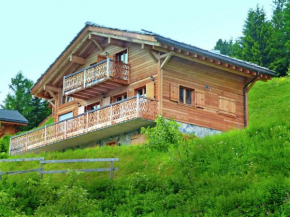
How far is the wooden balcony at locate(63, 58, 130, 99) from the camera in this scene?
30438mm

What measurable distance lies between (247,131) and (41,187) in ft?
25.7

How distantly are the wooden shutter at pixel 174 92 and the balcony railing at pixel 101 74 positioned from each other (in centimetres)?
318

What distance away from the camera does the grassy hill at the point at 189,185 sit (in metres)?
15.0

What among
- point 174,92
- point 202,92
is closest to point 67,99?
point 174,92

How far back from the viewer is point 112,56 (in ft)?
108

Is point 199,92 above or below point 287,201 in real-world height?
above

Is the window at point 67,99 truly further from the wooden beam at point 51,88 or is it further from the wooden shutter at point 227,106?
the wooden shutter at point 227,106

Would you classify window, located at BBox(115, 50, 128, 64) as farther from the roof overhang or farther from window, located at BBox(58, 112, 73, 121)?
window, located at BBox(58, 112, 73, 121)

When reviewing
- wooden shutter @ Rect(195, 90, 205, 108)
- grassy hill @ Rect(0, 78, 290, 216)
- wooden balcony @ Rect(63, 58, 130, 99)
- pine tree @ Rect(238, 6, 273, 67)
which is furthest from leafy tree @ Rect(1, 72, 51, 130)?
grassy hill @ Rect(0, 78, 290, 216)

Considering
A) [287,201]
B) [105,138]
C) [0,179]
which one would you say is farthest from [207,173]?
[105,138]

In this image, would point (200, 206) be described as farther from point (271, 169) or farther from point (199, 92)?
point (199, 92)

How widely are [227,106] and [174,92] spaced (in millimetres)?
4290

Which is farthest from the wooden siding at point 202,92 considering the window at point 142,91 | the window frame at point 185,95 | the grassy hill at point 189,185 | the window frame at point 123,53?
the grassy hill at point 189,185

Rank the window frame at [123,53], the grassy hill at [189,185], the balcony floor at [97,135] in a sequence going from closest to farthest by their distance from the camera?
the grassy hill at [189,185]
the balcony floor at [97,135]
the window frame at [123,53]
